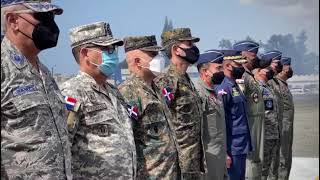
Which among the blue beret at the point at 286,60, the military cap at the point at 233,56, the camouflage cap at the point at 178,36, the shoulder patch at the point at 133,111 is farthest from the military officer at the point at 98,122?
the blue beret at the point at 286,60

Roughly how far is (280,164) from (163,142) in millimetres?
4439

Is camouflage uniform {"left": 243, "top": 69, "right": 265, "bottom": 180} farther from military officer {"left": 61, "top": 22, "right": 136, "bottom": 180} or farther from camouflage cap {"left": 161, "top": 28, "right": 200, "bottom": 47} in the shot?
military officer {"left": 61, "top": 22, "right": 136, "bottom": 180}

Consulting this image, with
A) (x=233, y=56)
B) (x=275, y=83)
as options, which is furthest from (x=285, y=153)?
(x=233, y=56)

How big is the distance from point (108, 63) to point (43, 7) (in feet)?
2.79

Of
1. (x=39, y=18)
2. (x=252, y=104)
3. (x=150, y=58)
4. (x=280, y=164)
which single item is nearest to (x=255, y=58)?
(x=252, y=104)

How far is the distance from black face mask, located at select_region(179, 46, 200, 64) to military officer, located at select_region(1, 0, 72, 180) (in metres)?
2.39

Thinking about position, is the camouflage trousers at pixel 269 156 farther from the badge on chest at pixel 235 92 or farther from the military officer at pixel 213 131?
the military officer at pixel 213 131

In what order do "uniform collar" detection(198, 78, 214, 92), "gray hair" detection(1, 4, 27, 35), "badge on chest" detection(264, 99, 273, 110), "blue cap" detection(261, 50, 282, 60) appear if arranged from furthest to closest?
"blue cap" detection(261, 50, 282, 60) → "badge on chest" detection(264, 99, 273, 110) → "uniform collar" detection(198, 78, 214, 92) → "gray hair" detection(1, 4, 27, 35)

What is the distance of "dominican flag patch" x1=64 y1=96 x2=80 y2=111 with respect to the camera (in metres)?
3.03

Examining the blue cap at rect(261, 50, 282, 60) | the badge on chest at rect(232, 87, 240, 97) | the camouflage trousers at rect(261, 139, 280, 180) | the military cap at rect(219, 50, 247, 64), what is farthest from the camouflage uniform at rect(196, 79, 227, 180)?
the blue cap at rect(261, 50, 282, 60)

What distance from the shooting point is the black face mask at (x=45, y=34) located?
8.59 feet

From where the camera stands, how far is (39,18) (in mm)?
2646

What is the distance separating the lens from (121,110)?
10.8ft

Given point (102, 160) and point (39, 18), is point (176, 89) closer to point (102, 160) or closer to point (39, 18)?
point (102, 160)
